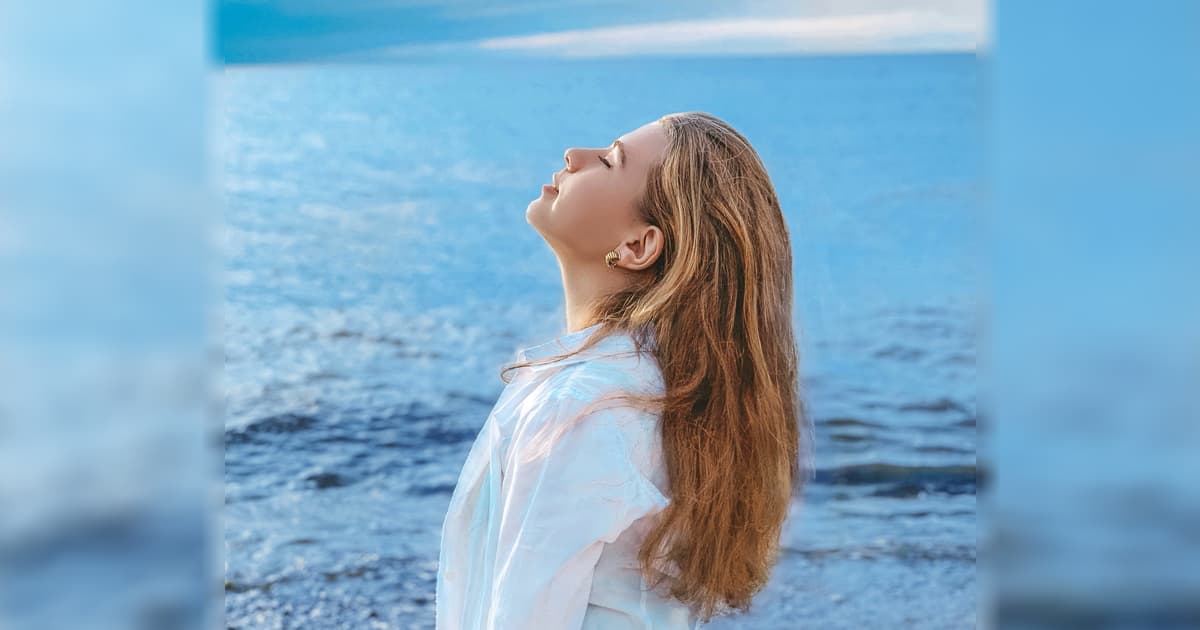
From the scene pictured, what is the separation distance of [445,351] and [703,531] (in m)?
5.32

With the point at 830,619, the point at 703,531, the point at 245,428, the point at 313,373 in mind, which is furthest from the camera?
the point at 313,373

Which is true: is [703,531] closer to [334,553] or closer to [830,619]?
[830,619]

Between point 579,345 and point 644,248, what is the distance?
0.43 feet

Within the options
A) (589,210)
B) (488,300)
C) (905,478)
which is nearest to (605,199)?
(589,210)

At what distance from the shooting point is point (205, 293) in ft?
3.09

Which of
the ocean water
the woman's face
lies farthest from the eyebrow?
the ocean water

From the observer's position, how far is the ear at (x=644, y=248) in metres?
1.26

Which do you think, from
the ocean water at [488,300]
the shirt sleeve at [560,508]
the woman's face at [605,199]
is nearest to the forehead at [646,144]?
the woman's face at [605,199]

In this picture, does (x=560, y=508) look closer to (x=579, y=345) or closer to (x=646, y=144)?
(x=579, y=345)

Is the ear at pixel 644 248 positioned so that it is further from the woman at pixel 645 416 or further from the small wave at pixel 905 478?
the small wave at pixel 905 478

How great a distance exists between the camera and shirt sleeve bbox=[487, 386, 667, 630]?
104cm

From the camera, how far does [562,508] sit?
1061 millimetres

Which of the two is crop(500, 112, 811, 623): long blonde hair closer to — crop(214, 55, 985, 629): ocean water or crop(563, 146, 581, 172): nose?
crop(563, 146, 581, 172): nose

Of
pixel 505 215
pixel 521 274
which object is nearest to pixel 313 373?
pixel 521 274
